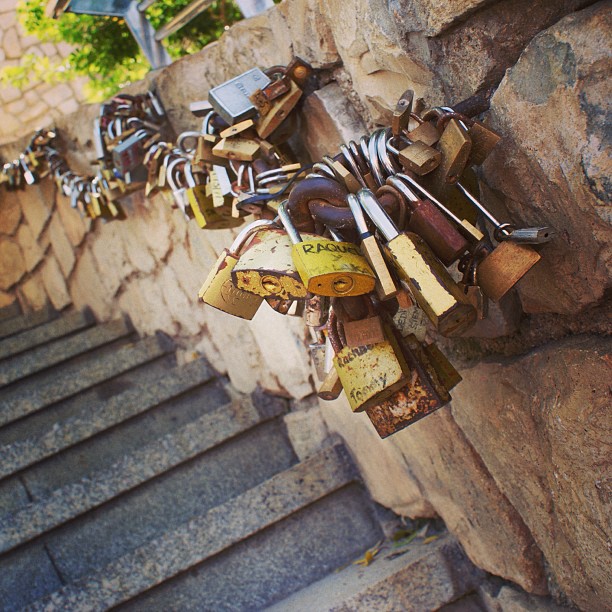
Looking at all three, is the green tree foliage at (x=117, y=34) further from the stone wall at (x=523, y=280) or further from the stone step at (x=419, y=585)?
the stone step at (x=419, y=585)

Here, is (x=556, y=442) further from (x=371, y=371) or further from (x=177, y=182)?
(x=177, y=182)

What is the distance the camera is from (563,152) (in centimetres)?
76

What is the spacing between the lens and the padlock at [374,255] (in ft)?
2.44

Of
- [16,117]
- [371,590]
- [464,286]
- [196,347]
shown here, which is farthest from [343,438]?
[16,117]

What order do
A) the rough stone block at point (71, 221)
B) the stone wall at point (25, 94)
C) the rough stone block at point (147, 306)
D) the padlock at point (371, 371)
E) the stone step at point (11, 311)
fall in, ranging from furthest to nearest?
1. the stone wall at point (25, 94)
2. the stone step at point (11, 311)
3. the rough stone block at point (71, 221)
4. the rough stone block at point (147, 306)
5. the padlock at point (371, 371)

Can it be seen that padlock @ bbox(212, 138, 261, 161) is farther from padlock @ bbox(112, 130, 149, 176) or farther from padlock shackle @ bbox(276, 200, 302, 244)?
padlock @ bbox(112, 130, 149, 176)

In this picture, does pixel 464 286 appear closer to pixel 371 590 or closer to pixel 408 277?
pixel 408 277

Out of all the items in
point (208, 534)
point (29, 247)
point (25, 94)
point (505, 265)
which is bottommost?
point (208, 534)

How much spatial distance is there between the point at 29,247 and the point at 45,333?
0.73 meters

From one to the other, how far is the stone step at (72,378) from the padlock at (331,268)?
6.65 feet

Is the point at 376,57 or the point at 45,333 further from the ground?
the point at 45,333

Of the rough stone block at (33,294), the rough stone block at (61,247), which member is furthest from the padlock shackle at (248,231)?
the rough stone block at (33,294)

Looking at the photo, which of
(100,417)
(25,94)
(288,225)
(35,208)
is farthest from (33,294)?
(25,94)

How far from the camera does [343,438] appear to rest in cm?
194
